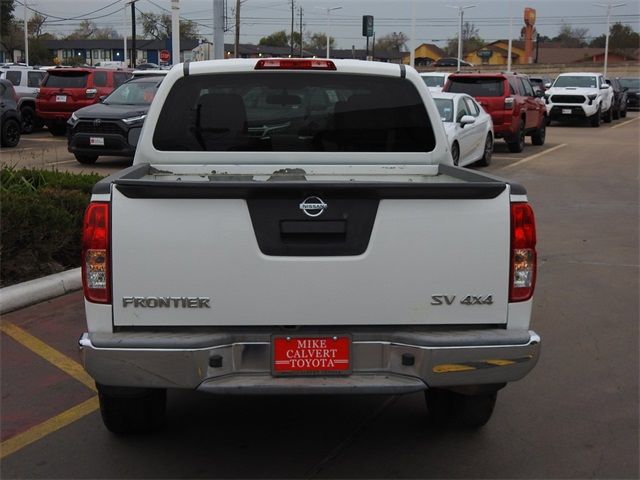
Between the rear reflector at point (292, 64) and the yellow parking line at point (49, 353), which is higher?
the rear reflector at point (292, 64)

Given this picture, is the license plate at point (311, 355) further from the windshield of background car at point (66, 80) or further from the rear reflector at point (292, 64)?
the windshield of background car at point (66, 80)

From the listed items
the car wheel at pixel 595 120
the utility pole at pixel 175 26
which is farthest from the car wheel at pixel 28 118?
the car wheel at pixel 595 120

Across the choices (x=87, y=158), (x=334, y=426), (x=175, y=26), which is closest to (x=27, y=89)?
(x=175, y=26)

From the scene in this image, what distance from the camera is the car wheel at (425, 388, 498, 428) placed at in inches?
170

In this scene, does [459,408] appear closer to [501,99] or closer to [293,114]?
[293,114]

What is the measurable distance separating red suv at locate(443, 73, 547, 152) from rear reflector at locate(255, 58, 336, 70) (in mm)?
15750

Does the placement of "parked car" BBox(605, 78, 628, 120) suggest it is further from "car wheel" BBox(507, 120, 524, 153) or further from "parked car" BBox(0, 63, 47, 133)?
"parked car" BBox(0, 63, 47, 133)

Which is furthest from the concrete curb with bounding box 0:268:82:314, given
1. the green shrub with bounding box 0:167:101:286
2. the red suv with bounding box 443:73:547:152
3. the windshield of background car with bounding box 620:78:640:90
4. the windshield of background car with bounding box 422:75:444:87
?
the windshield of background car with bounding box 620:78:640:90

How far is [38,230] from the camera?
23.5 ft

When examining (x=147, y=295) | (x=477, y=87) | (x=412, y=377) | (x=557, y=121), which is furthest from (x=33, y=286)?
(x=557, y=121)

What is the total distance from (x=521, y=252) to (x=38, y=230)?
16.3 feet

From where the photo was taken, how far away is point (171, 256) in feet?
11.1

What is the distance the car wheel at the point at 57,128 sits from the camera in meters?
22.8

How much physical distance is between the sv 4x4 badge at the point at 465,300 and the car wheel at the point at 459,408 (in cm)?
83
